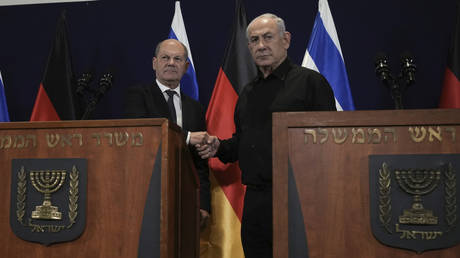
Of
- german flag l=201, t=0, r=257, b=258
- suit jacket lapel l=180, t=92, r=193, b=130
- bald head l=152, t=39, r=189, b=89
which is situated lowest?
german flag l=201, t=0, r=257, b=258

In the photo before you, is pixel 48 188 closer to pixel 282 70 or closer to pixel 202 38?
pixel 282 70

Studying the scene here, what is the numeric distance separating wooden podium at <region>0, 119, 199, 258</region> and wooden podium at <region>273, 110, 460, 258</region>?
1.31ft

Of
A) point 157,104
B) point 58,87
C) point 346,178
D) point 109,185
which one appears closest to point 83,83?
point 157,104

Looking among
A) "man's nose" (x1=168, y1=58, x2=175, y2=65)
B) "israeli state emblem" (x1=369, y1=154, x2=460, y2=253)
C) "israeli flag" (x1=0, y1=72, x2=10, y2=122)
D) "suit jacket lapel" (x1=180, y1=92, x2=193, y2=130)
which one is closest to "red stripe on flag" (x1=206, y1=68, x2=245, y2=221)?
"suit jacket lapel" (x1=180, y1=92, x2=193, y2=130)

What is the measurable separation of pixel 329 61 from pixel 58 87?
6.30ft

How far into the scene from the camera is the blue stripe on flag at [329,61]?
2.98 metres

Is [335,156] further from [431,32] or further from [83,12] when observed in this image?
[83,12]

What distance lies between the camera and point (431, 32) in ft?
10.4

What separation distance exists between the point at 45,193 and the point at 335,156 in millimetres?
1028

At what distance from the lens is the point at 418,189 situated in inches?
54.8

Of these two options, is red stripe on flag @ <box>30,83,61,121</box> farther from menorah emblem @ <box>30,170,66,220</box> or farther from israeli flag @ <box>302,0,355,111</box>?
israeli flag @ <box>302,0,355,111</box>

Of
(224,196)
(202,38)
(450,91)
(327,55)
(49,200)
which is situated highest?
(202,38)

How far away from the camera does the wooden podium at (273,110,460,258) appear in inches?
55.4

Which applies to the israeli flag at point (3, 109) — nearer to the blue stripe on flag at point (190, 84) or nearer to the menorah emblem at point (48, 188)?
the blue stripe on flag at point (190, 84)
